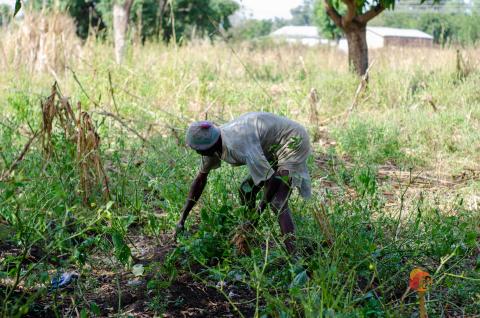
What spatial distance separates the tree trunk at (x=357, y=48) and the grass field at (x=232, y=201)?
12.6 inches

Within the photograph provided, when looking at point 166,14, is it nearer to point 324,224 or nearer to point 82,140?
point 82,140

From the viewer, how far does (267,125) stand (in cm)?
395

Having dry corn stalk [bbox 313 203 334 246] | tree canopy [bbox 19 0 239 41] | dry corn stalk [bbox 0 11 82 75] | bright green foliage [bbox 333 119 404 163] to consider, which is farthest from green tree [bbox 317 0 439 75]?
tree canopy [bbox 19 0 239 41]

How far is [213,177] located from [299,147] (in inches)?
49.2

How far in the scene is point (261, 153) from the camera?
376 cm

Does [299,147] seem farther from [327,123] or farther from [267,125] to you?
[327,123]

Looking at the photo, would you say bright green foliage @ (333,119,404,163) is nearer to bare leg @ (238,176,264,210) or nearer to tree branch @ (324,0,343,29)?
bare leg @ (238,176,264,210)

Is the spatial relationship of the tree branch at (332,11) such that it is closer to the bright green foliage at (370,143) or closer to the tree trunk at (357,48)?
the tree trunk at (357,48)

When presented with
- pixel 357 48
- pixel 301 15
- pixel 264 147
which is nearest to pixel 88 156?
pixel 264 147

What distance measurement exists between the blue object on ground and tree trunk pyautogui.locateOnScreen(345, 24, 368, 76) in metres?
7.55

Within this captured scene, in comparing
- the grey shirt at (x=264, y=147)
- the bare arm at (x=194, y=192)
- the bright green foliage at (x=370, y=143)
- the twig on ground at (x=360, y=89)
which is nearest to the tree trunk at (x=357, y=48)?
the twig on ground at (x=360, y=89)

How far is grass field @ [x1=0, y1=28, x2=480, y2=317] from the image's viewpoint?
3322 mm

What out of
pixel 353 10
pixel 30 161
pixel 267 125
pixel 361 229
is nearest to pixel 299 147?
pixel 267 125

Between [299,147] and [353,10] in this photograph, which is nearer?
[299,147]
